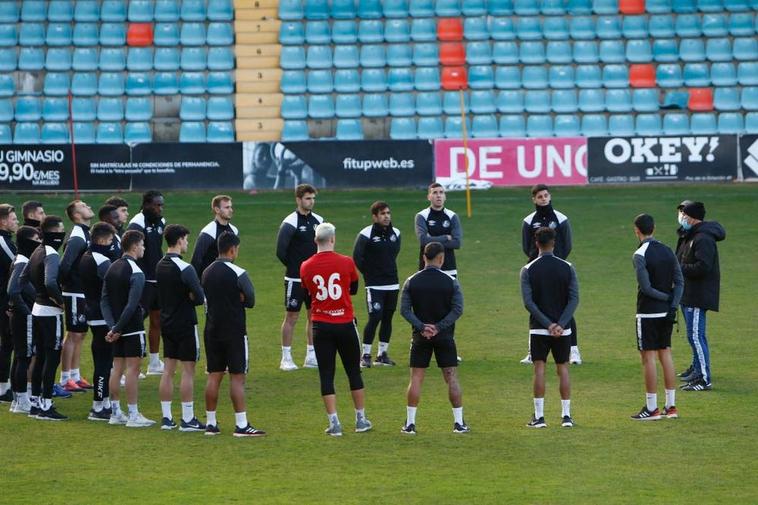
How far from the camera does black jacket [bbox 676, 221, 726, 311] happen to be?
565 inches

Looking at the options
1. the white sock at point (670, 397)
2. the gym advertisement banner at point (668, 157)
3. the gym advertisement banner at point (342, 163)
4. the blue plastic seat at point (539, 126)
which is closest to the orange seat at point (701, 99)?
the gym advertisement banner at point (668, 157)

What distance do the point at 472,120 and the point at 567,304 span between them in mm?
23656

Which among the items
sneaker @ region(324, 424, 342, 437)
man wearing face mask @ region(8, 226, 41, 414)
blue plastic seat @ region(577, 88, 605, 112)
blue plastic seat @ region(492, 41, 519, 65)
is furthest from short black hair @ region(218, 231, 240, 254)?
blue plastic seat @ region(492, 41, 519, 65)

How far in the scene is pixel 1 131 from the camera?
116 feet

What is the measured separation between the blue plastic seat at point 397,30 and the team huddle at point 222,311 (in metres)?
23.1

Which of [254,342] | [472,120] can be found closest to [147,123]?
[472,120]

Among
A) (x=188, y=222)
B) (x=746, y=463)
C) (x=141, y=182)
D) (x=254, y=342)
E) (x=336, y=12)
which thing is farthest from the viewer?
(x=336, y=12)

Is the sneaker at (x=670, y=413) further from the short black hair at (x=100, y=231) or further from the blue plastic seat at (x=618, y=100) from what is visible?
the blue plastic seat at (x=618, y=100)

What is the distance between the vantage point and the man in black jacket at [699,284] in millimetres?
14281

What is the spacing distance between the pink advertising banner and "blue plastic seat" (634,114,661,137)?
126 inches

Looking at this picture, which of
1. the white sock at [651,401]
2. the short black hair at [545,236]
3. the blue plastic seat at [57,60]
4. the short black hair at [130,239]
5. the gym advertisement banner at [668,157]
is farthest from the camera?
the blue plastic seat at [57,60]

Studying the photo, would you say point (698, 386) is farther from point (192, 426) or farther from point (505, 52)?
point (505, 52)

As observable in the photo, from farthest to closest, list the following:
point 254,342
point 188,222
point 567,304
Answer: point 188,222 → point 254,342 → point 567,304

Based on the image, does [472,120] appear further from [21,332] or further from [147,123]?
[21,332]
